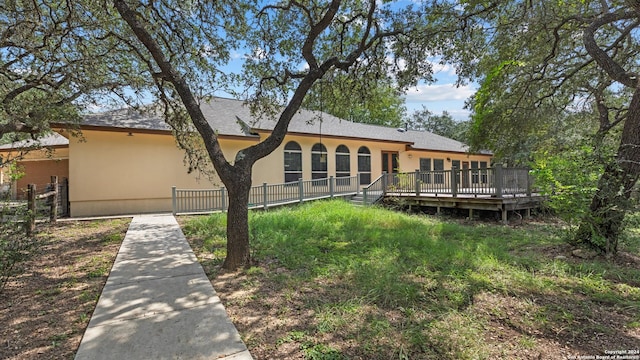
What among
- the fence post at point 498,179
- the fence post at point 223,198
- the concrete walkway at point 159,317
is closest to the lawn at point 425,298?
the concrete walkway at point 159,317

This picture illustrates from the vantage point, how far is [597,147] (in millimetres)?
5512

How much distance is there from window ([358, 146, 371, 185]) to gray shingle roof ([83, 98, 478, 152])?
946 mm

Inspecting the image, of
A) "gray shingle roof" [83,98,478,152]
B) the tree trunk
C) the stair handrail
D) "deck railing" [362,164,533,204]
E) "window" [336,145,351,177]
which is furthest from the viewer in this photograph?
"window" [336,145,351,177]

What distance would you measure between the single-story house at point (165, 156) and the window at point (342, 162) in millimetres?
55

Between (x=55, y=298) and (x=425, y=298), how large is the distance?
4777 millimetres

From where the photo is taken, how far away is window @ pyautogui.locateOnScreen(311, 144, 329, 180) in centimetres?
1641

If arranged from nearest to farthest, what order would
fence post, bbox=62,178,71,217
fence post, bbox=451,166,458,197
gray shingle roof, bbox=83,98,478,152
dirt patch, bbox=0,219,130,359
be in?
dirt patch, bbox=0,219,130,359, fence post, bbox=62,178,71,217, gray shingle roof, bbox=83,98,478,152, fence post, bbox=451,166,458,197

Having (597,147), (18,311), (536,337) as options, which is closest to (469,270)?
(536,337)

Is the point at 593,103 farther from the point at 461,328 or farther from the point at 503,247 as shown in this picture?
the point at 461,328

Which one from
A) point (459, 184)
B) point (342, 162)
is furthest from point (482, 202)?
point (342, 162)

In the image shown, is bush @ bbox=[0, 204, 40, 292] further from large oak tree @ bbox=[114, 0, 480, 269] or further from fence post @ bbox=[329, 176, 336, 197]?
fence post @ bbox=[329, 176, 336, 197]

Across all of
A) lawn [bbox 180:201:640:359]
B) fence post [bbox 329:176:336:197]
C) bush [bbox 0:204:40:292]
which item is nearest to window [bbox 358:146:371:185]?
fence post [bbox 329:176:336:197]

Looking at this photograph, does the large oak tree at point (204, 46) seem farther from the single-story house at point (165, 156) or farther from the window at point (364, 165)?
the window at point (364, 165)

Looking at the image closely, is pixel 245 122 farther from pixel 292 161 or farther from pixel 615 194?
pixel 615 194
